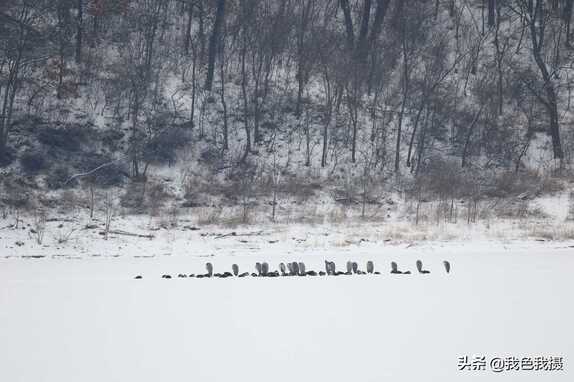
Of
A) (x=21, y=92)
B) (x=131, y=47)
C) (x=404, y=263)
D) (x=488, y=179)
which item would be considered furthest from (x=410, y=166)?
(x=21, y=92)

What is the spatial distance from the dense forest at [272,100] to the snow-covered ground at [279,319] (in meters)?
8.76

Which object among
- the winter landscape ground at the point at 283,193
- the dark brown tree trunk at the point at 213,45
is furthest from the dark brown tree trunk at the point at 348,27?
the dark brown tree trunk at the point at 213,45

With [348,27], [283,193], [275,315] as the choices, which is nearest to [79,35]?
[283,193]

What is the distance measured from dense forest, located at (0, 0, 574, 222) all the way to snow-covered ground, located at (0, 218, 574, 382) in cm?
876

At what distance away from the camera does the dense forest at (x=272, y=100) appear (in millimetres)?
25109

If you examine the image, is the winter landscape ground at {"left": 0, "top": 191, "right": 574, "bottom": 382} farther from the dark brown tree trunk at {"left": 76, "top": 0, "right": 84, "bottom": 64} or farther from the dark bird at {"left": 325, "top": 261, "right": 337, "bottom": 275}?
the dark brown tree trunk at {"left": 76, "top": 0, "right": 84, "bottom": 64}

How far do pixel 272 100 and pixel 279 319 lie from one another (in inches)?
850

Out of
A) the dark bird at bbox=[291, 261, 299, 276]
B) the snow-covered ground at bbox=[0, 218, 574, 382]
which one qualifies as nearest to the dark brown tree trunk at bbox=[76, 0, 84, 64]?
the snow-covered ground at bbox=[0, 218, 574, 382]

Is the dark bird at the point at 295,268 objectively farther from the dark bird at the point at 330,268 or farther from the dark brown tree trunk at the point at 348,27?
the dark brown tree trunk at the point at 348,27

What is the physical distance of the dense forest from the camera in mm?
25109

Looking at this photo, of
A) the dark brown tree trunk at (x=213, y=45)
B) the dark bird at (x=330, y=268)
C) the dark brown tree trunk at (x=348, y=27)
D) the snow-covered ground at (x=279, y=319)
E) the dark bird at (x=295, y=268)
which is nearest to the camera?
the snow-covered ground at (x=279, y=319)

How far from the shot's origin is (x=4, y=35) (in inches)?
1014

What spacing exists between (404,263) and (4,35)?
67.9 feet

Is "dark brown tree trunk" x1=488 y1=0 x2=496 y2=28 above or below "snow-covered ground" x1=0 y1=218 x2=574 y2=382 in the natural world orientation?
above
